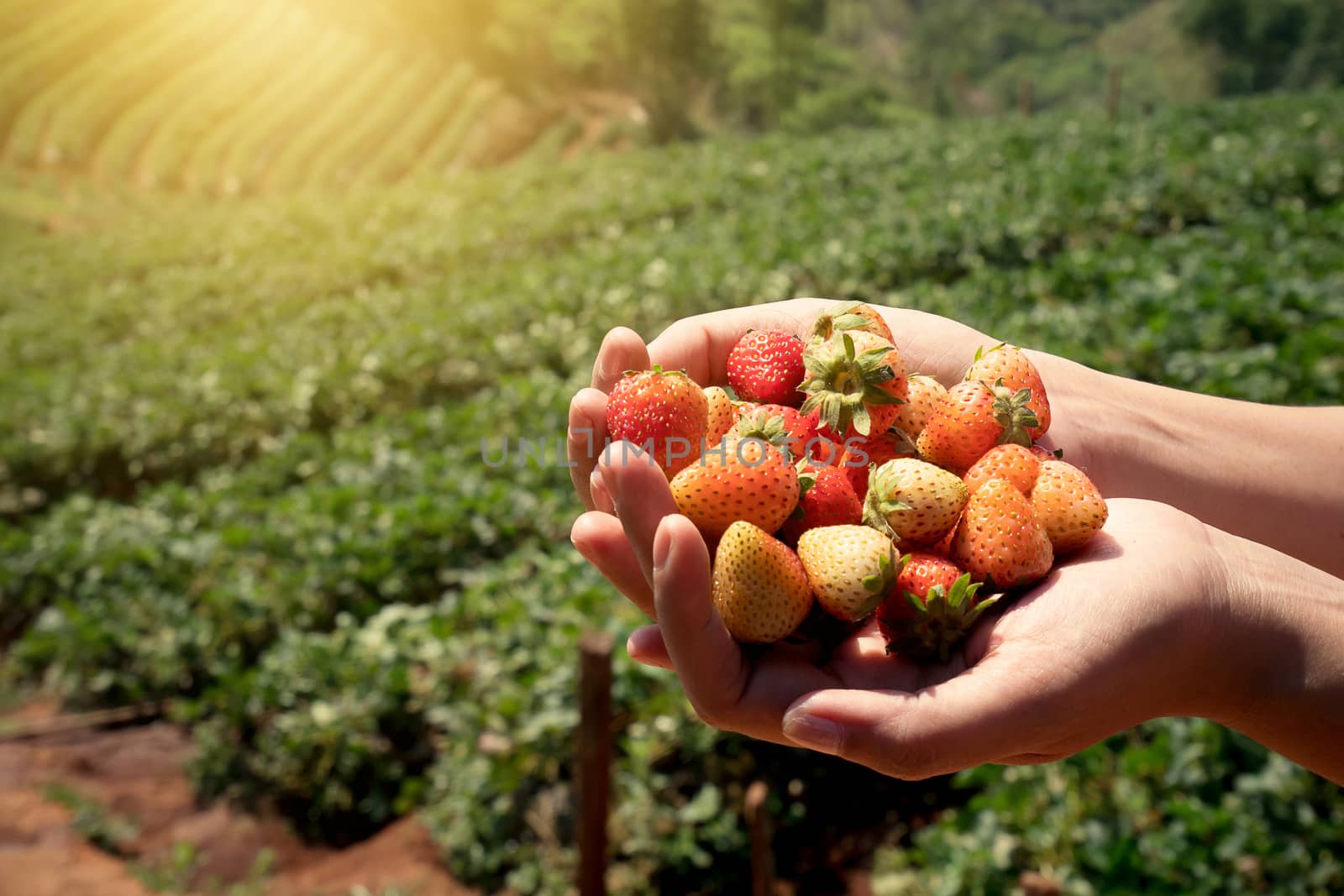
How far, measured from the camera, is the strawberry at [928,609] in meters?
1.41

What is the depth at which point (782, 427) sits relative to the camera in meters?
1.75

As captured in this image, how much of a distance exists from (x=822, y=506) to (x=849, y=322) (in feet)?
1.29

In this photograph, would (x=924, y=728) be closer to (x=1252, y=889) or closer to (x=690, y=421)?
(x=690, y=421)

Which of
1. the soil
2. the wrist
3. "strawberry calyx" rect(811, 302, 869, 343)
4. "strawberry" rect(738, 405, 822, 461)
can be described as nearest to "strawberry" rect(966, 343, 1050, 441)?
"strawberry calyx" rect(811, 302, 869, 343)

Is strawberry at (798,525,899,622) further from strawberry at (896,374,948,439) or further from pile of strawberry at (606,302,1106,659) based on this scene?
strawberry at (896,374,948,439)

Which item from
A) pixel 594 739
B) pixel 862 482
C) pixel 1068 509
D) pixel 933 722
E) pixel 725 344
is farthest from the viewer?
pixel 594 739

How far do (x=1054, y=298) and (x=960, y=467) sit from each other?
551cm

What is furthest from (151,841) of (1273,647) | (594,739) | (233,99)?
(233,99)

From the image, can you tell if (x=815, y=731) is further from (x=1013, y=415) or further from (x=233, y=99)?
(x=233, y=99)

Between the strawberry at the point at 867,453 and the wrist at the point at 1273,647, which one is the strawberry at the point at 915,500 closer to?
the strawberry at the point at 867,453

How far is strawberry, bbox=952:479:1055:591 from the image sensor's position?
1495 mm

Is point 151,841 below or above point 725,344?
below

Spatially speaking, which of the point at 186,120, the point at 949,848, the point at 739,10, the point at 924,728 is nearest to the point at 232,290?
the point at 949,848

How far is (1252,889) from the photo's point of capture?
2.23m
